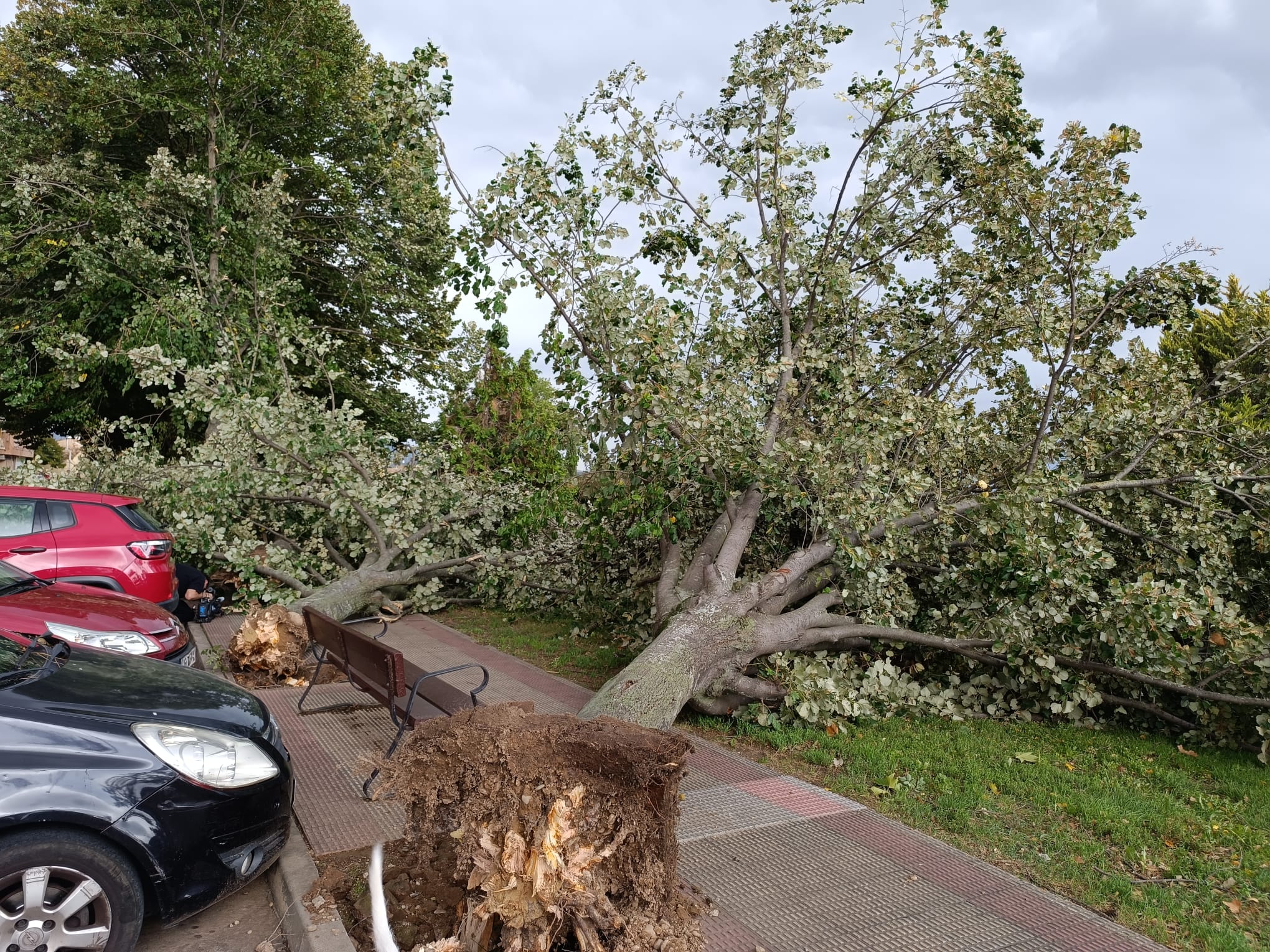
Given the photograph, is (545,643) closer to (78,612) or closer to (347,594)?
(347,594)

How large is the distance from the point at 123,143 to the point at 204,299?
620 cm

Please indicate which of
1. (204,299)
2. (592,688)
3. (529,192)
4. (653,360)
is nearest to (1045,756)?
(592,688)

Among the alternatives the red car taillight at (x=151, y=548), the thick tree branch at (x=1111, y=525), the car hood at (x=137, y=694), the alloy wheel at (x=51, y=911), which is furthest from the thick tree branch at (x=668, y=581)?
the red car taillight at (x=151, y=548)

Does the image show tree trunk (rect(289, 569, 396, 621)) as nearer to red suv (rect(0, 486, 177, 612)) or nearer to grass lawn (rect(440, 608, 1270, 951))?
red suv (rect(0, 486, 177, 612))

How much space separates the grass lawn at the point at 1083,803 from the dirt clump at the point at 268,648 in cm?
370

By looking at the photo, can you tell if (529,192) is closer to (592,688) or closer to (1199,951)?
(592,688)

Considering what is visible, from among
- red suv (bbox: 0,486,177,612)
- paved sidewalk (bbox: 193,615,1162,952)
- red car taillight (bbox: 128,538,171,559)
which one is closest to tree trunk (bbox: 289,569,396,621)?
red car taillight (bbox: 128,538,171,559)

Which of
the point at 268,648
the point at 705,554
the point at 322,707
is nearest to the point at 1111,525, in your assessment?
the point at 705,554

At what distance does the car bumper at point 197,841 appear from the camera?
3.01 m

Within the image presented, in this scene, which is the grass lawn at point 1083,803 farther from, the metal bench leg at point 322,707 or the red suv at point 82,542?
the red suv at point 82,542

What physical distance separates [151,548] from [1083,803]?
8.35 metres

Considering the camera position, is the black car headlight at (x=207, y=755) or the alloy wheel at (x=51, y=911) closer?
the alloy wheel at (x=51, y=911)

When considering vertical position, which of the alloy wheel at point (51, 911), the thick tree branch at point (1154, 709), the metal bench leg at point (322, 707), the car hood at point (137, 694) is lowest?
the metal bench leg at point (322, 707)

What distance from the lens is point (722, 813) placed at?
4.61 metres
